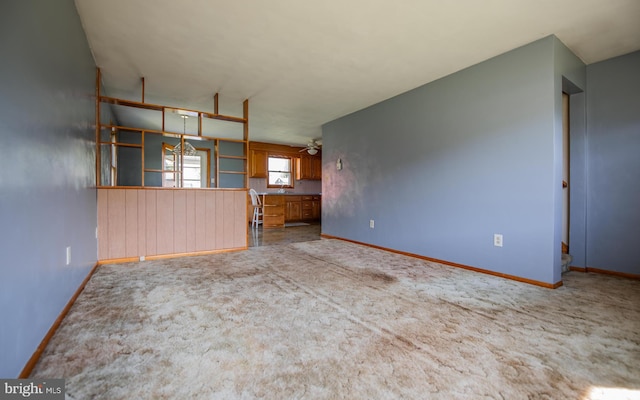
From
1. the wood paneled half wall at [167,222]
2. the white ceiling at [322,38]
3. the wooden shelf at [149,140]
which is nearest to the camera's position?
the white ceiling at [322,38]

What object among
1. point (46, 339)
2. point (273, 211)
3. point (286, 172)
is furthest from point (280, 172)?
point (46, 339)

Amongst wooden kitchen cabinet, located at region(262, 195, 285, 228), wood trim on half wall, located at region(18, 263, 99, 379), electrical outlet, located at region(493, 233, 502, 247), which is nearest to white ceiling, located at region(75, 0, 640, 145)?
electrical outlet, located at region(493, 233, 502, 247)

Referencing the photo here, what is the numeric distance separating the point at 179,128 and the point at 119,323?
204 inches

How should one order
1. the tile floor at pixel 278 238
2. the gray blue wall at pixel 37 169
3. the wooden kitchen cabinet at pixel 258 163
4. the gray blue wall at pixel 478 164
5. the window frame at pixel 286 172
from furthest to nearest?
the window frame at pixel 286 172 → the wooden kitchen cabinet at pixel 258 163 → the tile floor at pixel 278 238 → the gray blue wall at pixel 478 164 → the gray blue wall at pixel 37 169

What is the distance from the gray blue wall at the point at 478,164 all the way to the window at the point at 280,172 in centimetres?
410

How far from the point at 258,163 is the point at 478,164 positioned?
5834mm

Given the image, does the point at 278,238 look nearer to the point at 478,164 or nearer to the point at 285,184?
the point at 285,184

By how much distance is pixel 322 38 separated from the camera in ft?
8.61

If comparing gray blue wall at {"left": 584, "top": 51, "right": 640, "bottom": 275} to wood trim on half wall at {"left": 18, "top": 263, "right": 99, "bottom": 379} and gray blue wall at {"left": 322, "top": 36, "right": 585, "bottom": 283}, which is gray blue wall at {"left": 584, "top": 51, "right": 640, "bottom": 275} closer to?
gray blue wall at {"left": 322, "top": 36, "right": 585, "bottom": 283}

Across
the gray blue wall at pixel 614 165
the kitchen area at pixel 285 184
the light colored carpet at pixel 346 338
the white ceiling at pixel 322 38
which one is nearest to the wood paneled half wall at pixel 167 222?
the light colored carpet at pixel 346 338

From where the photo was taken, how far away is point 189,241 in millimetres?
3904

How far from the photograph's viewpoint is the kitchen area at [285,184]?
7098 mm

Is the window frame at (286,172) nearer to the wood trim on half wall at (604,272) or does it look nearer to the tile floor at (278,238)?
the tile floor at (278,238)

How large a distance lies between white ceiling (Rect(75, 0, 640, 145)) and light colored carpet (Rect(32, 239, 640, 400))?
227 cm
